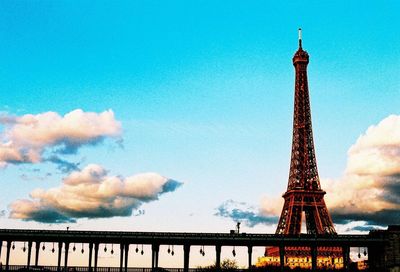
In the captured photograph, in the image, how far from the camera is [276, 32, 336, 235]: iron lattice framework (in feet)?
440

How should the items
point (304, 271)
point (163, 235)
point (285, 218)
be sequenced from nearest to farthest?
1. point (163, 235)
2. point (304, 271)
3. point (285, 218)

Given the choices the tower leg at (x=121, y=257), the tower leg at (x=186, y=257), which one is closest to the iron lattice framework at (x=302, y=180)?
the tower leg at (x=186, y=257)

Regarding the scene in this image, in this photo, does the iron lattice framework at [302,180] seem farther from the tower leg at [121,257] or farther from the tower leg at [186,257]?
the tower leg at [121,257]

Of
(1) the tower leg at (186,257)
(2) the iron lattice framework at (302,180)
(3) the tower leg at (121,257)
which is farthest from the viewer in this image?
(2) the iron lattice framework at (302,180)

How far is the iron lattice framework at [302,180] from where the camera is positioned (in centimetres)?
13425

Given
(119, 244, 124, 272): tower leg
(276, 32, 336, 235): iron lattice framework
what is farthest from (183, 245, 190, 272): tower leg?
(276, 32, 336, 235): iron lattice framework

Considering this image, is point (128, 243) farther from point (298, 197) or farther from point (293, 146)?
point (293, 146)

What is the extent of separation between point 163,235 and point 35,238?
20344mm

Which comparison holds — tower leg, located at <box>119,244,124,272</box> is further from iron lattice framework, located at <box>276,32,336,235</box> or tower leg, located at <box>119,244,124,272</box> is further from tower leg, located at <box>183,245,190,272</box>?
iron lattice framework, located at <box>276,32,336,235</box>

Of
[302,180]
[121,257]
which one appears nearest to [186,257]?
[121,257]

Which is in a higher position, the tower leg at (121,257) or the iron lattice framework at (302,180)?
the iron lattice framework at (302,180)

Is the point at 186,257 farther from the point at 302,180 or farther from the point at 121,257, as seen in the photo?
the point at 302,180

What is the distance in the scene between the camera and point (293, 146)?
153 meters

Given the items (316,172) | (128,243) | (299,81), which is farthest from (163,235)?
(299,81)
